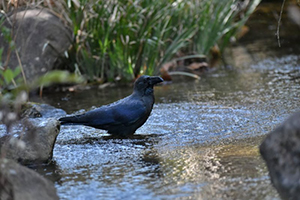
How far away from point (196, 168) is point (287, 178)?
66 cm

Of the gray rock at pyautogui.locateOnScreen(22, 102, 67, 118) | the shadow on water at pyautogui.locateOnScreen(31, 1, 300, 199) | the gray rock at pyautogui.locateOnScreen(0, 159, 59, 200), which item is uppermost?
the gray rock at pyautogui.locateOnScreen(0, 159, 59, 200)

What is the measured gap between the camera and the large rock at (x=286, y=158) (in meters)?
2.80

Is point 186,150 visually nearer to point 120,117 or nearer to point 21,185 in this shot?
A: point 120,117

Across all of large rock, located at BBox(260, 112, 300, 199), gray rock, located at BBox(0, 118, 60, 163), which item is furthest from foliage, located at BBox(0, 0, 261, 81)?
large rock, located at BBox(260, 112, 300, 199)

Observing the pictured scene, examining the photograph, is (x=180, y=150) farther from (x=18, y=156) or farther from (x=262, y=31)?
(x=262, y=31)

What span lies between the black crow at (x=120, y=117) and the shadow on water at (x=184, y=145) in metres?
0.11

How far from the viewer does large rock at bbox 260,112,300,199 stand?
2.80 meters

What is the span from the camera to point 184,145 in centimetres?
408

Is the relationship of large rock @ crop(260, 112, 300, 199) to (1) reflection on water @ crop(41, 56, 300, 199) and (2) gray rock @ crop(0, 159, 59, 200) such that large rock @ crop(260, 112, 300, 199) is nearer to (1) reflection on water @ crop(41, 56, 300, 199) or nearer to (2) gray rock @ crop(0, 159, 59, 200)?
(1) reflection on water @ crop(41, 56, 300, 199)

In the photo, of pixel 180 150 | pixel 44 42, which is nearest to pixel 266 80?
pixel 44 42

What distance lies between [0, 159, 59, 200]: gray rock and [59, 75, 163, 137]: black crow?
1.67m

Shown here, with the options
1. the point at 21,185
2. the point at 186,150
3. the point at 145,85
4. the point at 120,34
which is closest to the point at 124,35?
the point at 120,34

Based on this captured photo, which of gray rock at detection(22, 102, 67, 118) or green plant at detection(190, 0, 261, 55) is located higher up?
green plant at detection(190, 0, 261, 55)

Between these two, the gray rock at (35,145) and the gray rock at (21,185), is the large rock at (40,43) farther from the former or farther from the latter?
the gray rock at (21,185)
